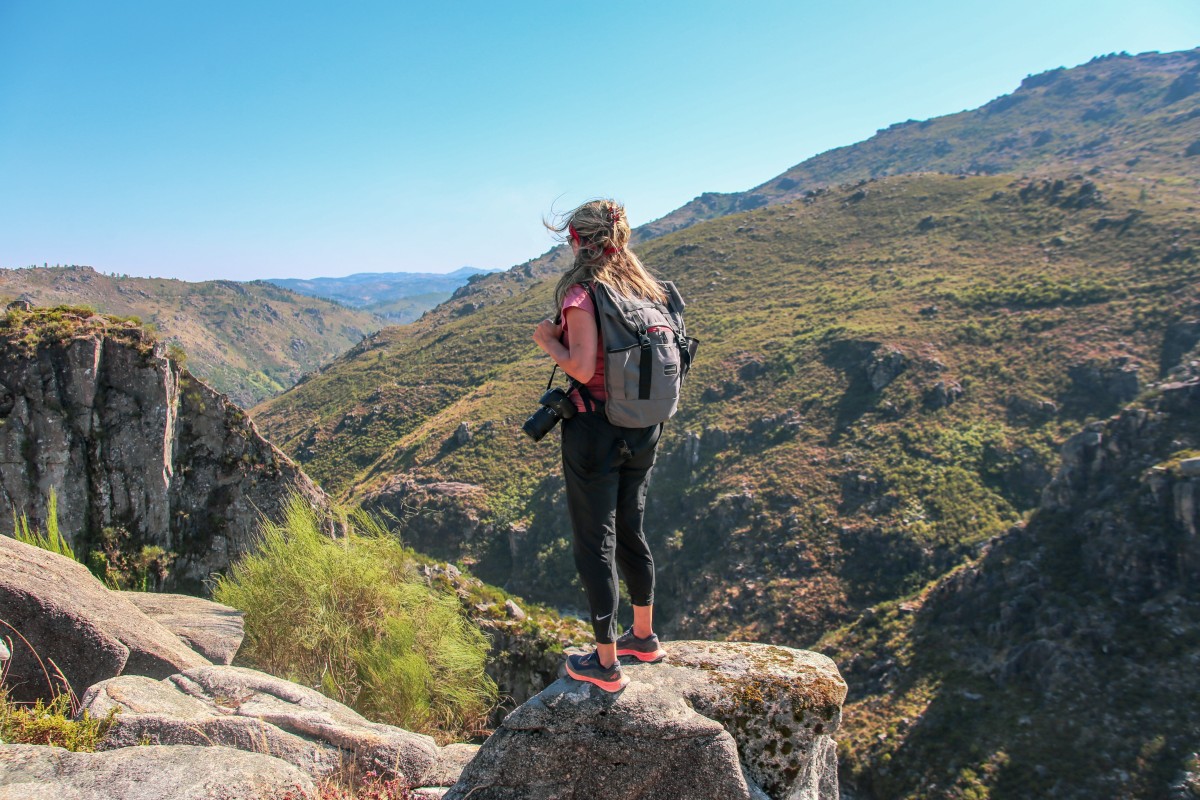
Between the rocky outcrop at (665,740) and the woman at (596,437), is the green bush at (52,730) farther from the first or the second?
the woman at (596,437)

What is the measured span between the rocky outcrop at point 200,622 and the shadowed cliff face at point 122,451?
4.15 meters

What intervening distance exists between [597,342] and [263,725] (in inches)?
126

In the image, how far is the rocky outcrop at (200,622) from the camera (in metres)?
5.88

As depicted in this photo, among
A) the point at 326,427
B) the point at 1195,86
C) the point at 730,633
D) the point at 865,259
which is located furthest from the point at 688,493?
the point at 1195,86

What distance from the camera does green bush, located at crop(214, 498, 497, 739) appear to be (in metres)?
6.36

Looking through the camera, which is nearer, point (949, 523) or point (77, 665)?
point (77, 665)

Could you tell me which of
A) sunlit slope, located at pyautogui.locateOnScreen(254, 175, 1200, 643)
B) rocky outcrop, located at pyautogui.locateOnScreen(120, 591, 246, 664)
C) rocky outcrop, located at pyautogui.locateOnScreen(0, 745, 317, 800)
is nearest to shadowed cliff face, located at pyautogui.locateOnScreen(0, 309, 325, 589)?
rocky outcrop, located at pyautogui.locateOnScreen(120, 591, 246, 664)

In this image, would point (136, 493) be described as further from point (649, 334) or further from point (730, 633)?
point (730, 633)

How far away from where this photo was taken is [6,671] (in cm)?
420

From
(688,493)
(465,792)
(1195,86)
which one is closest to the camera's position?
(465,792)

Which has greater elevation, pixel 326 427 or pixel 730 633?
pixel 326 427

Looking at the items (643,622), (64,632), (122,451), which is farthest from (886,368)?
(64,632)

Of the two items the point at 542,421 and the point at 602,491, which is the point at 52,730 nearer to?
the point at 542,421

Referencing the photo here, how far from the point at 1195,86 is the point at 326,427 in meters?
187
